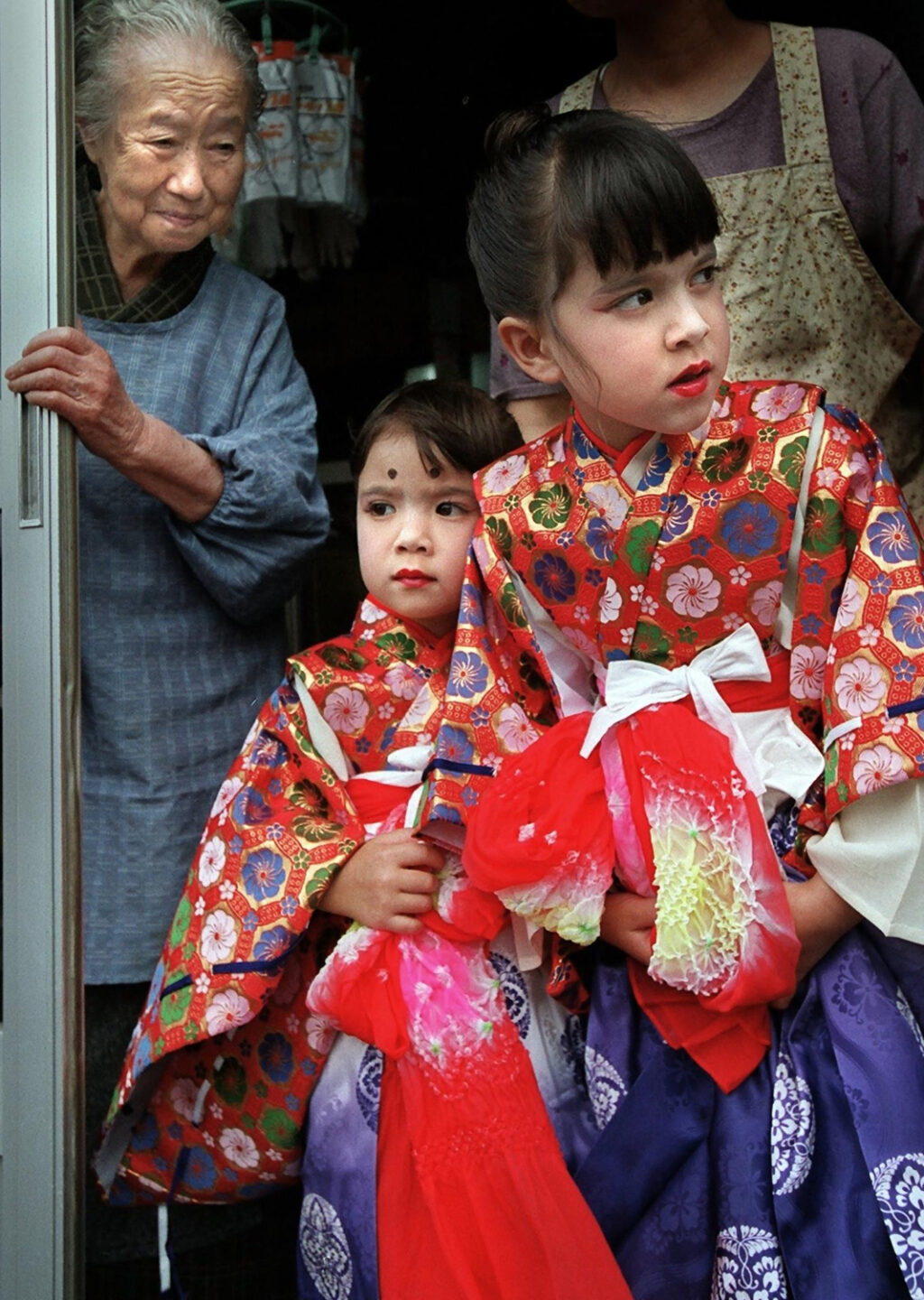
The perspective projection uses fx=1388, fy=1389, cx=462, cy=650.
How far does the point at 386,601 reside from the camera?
1951mm

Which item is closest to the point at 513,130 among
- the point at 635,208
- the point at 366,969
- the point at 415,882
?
the point at 635,208

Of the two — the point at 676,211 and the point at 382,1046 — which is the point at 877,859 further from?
the point at 676,211

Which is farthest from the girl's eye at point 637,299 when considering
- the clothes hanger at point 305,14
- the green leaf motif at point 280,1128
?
the clothes hanger at point 305,14

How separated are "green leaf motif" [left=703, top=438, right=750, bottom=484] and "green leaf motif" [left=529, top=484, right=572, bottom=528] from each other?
180 mm

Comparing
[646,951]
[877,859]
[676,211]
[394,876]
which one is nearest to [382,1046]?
[394,876]

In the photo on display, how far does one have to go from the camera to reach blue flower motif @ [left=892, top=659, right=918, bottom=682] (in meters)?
1.53

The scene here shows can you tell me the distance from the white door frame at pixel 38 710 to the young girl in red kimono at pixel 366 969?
4.4 inches

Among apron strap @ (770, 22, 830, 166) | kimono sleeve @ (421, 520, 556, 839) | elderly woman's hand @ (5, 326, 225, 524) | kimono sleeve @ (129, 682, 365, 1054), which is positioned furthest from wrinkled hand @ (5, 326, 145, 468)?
apron strap @ (770, 22, 830, 166)

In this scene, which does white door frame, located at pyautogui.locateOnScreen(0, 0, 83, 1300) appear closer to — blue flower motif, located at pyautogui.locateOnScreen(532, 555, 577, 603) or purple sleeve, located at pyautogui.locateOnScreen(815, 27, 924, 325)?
blue flower motif, located at pyautogui.locateOnScreen(532, 555, 577, 603)

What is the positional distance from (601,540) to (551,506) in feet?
0.32

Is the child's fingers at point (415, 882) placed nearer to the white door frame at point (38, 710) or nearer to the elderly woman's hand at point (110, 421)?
the white door frame at point (38, 710)

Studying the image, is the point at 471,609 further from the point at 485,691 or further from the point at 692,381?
the point at 692,381

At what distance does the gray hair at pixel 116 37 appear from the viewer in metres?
2.04

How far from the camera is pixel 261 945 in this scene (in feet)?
5.87
